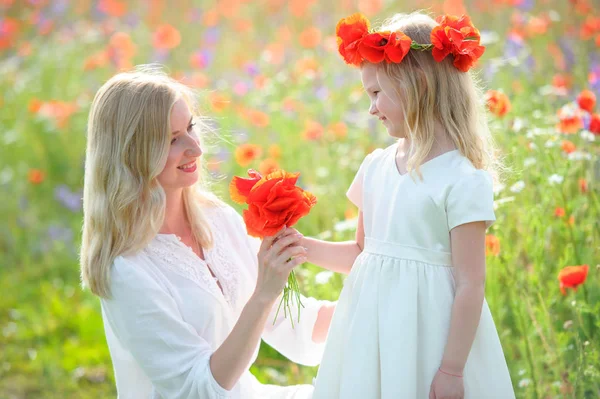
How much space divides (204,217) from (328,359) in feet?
1.97

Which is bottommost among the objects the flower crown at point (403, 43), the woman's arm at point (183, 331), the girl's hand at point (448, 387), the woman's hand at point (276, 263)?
the girl's hand at point (448, 387)

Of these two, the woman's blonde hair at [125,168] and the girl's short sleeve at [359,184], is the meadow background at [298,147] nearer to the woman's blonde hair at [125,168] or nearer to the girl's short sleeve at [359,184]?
the woman's blonde hair at [125,168]

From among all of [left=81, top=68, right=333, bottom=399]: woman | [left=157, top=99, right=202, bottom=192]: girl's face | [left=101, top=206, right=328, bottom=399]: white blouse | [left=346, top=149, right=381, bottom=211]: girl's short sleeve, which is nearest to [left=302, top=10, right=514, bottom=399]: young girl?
[left=346, top=149, right=381, bottom=211]: girl's short sleeve

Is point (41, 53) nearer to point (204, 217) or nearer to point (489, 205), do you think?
point (204, 217)

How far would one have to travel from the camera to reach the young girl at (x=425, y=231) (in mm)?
1665

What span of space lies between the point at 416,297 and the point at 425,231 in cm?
16

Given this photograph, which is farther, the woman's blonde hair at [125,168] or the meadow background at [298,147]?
the meadow background at [298,147]

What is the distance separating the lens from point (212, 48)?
555 cm

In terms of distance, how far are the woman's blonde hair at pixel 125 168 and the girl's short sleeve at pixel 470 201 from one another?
786 millimetres

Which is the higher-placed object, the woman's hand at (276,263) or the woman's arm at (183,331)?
the woman's hand at (276,263)

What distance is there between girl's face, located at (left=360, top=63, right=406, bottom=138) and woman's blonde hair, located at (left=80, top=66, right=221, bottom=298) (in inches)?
21.6

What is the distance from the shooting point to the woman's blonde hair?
1943 millimetres

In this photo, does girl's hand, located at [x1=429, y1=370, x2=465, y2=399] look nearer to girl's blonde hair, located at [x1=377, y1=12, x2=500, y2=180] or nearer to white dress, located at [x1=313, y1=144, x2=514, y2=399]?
white dress, located at [x1=313, y1=144, x2=514, y2=399]

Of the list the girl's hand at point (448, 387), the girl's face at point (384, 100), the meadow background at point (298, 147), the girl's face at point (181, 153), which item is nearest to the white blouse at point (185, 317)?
the girl's face at point (181, 153)
